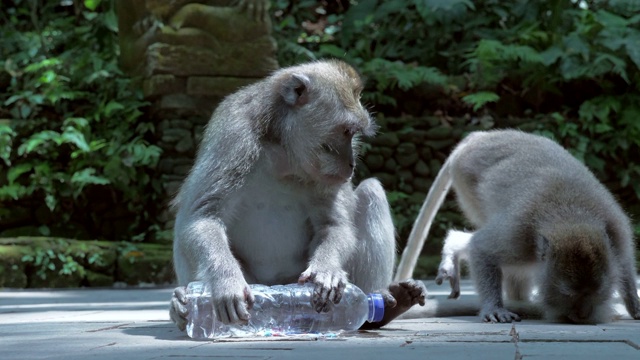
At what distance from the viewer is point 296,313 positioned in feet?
14.8

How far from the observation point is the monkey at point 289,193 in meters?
4.55

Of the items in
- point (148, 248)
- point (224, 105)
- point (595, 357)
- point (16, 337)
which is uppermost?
point (224, 105)

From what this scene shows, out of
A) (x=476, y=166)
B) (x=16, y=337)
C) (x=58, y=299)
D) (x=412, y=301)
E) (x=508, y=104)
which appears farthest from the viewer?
(x=508, y=104)

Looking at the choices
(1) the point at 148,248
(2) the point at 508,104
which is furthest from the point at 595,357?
(2) the point at 508,104

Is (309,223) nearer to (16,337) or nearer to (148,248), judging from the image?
(16,337)

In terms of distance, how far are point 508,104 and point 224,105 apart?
9424 millimetres

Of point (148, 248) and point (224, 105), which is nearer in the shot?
point (224, 105)

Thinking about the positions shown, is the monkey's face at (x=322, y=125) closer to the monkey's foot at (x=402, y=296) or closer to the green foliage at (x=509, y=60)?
the monkey's foot at (x=402, y=296)

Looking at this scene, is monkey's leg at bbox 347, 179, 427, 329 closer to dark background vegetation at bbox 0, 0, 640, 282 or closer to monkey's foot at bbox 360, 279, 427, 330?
monkey's foot at bbox 360, 279, 427, 330

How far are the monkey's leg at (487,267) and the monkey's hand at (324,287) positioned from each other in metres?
1.61

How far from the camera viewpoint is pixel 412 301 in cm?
458

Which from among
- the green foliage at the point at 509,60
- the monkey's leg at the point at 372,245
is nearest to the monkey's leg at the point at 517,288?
the monkey's leg at the point at 372,245

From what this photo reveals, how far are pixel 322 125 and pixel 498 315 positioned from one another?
1710 mm

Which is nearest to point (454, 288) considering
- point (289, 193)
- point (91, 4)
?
point (289, 193)
